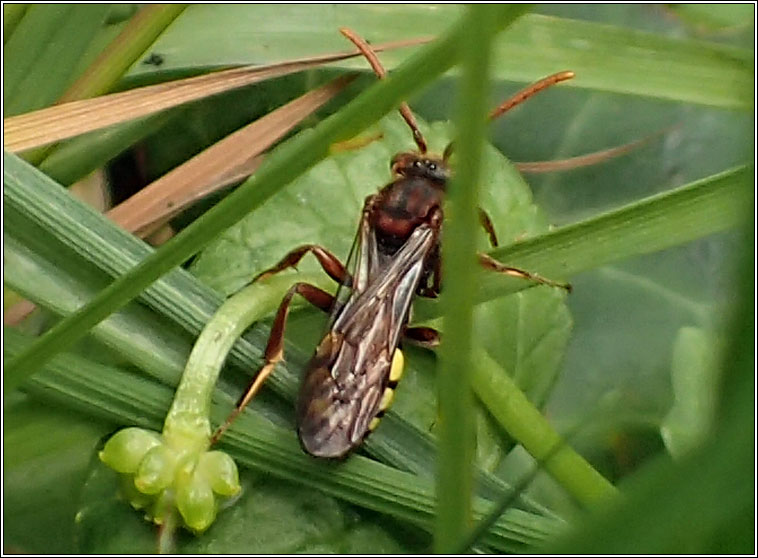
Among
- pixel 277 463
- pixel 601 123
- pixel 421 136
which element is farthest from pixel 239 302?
pixel 601 123

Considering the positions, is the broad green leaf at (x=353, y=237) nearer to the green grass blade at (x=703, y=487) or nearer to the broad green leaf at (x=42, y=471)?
the broad green leaf at (x=42, y=471)

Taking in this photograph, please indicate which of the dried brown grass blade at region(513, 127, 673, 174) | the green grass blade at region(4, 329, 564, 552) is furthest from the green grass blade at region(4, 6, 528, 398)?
the dried brown grass blade at region(513, 127, 673, 174)

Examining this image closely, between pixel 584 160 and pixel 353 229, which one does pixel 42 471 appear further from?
pixel 584 160

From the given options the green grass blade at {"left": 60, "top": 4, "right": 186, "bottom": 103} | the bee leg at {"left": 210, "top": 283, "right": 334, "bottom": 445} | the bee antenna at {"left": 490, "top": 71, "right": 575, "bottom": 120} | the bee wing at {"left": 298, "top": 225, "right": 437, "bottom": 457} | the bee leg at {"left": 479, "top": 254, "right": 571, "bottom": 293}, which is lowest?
the bee wing at {"left": 298, "top": 225, "right": 437, "bottom": 457}

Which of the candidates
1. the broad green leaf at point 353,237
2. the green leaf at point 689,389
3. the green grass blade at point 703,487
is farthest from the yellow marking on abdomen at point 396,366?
the green grass blade at point 703,487

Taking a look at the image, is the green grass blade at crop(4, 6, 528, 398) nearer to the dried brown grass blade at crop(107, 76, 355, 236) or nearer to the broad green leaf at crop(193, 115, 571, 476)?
the broad green leaf at crop(193, 115, 571, 476)

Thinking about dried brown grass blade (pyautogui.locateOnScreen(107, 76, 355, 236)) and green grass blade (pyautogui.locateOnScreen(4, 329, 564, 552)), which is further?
dried brown grass blade (pyautogui.locateOnScreen(107, 76, 355, 236))

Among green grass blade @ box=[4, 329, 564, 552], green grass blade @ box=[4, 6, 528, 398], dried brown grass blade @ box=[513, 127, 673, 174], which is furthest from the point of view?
dried brown grass blade @ box=[513, 127, 673, 174]
